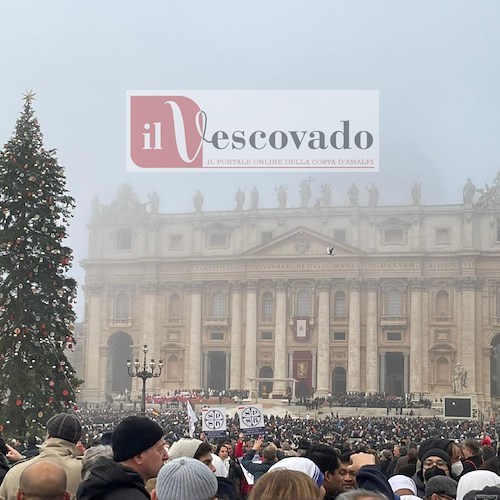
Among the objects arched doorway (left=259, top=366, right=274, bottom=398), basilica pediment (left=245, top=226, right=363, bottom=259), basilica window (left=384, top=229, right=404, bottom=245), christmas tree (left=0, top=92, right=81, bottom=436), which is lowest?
arched doorway (left=259, top=366, right=274, bottom=398)

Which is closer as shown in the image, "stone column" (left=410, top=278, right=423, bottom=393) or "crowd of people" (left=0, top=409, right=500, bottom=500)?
"crowd of people" (left=0, top=409, right=500, bottom=500)

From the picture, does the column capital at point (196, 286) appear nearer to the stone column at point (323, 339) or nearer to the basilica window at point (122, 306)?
the basilica window at point (122, 306)

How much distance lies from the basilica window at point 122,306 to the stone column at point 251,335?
10045 millimetres

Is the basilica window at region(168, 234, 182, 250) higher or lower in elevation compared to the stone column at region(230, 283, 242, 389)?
higher

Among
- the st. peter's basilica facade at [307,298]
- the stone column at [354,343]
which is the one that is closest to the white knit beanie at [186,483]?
the st. peter's basilica facade at [307,298]

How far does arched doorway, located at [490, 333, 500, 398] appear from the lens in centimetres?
6650

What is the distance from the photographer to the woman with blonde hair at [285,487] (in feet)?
11.6

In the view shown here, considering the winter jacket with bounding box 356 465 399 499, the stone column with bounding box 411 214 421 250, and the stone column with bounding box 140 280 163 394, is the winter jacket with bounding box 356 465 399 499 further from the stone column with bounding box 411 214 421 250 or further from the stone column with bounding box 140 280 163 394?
the stone column with bounding box 140 280 163 394

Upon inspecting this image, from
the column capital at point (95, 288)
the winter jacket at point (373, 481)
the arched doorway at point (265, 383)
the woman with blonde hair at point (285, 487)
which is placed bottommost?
the arched doorway at point (265, 383)

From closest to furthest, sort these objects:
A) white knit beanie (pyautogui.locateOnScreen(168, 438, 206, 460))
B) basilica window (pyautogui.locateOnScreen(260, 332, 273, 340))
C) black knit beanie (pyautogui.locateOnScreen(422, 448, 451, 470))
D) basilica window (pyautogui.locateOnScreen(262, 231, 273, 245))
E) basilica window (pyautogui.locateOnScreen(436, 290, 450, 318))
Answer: white knit beanie (pyautogui.locateOnScreen(168, 438, 206, 460)) < black knit beanie (pyautogui.locateOnScreen(422, 448, 451, 470)) < basilica window (pyautogui.locateOnScreen(436, 290, 450, 318)) < basilica window (pyautogui.locateOnScreen(260, 332, 273, 340)) < basilica window (pyautogui.locateOnScreen(262, 231, 273, 245))

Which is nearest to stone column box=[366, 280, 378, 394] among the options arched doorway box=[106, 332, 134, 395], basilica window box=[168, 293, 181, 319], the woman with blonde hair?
basilica window box=[168, 293, 181, 319]

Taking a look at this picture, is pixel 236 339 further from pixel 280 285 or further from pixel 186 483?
pixel 186 483

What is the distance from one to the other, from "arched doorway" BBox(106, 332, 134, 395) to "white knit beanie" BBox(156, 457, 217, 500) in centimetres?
6743

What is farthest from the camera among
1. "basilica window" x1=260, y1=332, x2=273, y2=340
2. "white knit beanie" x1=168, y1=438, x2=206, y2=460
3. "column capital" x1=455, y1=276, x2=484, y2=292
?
"basilica window" x1=260, y1=332, x2=273, y2=340
